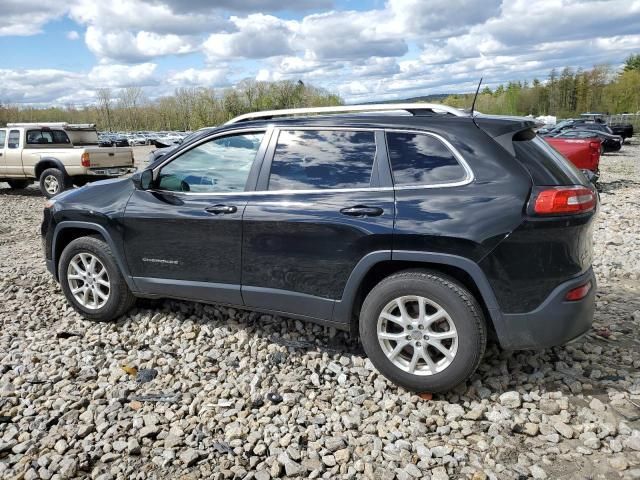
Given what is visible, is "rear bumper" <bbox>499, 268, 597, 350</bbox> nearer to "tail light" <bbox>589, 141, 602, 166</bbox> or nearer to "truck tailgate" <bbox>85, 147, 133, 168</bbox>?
"tail light" <bbox>589, 141, 602, 166</bbox>

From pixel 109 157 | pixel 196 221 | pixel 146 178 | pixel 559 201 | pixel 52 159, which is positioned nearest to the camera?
pixel 559 201

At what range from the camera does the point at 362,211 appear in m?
3.40

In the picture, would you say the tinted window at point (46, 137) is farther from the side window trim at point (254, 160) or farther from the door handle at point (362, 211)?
the door handle at point (362, 211)

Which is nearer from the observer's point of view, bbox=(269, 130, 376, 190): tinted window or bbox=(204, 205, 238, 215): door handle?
bbox=(269, 130, 376, 190): tinted window

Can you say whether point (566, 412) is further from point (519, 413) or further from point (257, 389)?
point (257, 389)

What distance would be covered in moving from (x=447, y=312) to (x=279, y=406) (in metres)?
1.22

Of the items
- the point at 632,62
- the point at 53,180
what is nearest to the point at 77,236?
the point at 53,180

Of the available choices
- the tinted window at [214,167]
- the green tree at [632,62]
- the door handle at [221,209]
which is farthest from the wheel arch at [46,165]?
the green tree at [632,62]

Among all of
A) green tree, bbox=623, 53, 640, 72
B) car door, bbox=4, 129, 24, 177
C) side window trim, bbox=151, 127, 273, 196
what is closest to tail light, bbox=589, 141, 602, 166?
side window trim, bbox=151, 127, 273, 196

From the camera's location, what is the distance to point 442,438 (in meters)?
3.05

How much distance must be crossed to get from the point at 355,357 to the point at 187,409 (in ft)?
4.13

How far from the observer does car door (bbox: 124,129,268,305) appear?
12.9ft

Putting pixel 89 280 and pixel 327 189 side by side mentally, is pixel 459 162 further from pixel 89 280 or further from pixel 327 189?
pixel 89 280

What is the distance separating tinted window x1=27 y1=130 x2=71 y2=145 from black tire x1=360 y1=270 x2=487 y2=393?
13.1 m
